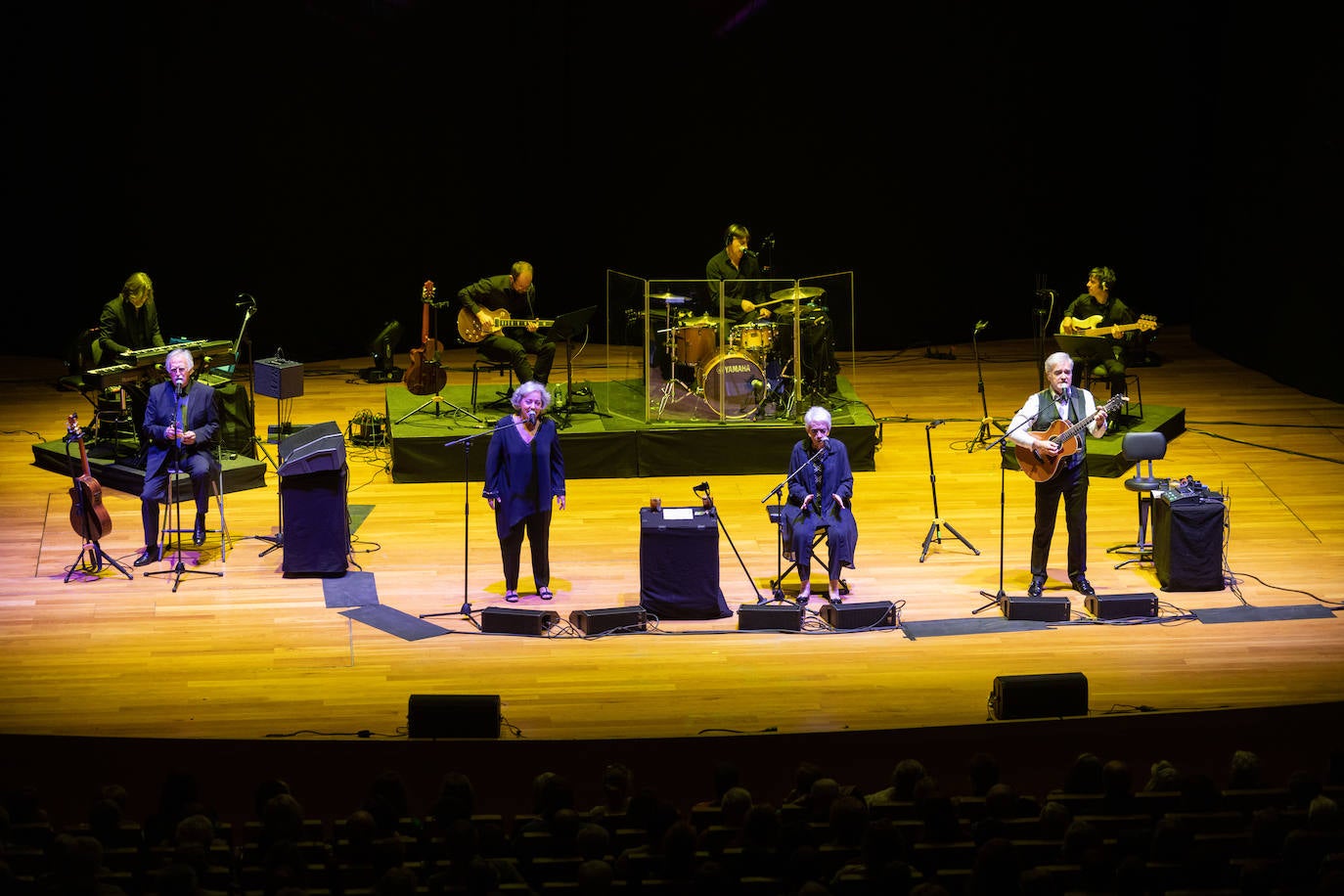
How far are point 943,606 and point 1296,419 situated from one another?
6013 millimetres

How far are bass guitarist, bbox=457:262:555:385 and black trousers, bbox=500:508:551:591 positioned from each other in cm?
339

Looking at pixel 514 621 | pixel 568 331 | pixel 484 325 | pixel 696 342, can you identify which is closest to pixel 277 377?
pixel 484 325

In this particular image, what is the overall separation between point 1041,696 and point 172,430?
568 centimetres

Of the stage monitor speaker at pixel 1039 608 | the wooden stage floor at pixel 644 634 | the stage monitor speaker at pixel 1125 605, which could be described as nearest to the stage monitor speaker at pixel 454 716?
the wooden stage floor at pixel 644 634

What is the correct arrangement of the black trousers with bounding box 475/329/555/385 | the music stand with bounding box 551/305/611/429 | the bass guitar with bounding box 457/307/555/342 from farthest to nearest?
the bass guitar with bounding box 457/307/555/342, the black trousers with bounding box 475/329/555/385, the music stand with bounding box 551/305/611/429

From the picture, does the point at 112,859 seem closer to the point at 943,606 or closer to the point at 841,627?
the point at 841,627

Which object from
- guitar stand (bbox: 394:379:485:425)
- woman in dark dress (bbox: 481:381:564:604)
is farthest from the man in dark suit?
guitar stand (bbox: 394:379:485:425)

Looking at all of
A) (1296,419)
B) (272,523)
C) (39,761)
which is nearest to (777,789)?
(39,761)

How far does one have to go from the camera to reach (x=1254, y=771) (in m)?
6.28

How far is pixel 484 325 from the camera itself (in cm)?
1316

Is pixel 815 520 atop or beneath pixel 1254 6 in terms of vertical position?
beneath

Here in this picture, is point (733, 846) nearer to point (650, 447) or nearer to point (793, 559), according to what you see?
point (793, 559)

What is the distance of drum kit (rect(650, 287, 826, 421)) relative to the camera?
12.5 meters

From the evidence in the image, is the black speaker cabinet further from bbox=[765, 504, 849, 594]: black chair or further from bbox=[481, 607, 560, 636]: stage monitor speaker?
bbox=[481, 607, 560, 636]: stage monitor speaker
